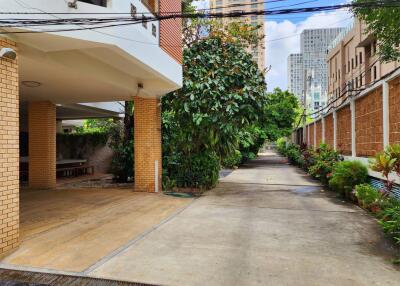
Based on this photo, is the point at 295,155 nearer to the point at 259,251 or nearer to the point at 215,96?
the point at 215,96

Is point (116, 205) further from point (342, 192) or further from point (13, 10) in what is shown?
point (342, 192)

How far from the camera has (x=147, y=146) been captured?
424 inches

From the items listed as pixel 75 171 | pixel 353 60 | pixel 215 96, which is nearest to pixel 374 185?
pixel 215 96

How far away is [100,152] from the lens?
18.6 m

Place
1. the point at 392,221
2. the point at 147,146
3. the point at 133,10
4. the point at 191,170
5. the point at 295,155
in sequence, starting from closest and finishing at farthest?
the point at 392,221 → the point at 133,10 → the point at 147,146 → the point at 191,170 → the point at 295,155

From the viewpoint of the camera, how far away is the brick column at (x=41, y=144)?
1178cm

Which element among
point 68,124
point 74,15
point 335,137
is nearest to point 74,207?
point 74,15

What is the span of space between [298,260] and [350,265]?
628 millimetres

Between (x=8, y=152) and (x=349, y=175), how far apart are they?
25.9ft

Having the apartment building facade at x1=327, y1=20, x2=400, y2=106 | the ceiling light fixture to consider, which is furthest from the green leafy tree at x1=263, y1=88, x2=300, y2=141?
the ceiling light fixture

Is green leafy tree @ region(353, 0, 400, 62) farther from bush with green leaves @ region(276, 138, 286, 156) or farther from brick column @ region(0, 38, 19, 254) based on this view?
bush with green leaves @ region(276, 138, 286, 156)

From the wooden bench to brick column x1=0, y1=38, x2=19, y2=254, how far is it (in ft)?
35.4

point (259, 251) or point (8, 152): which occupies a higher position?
point (8, 152)

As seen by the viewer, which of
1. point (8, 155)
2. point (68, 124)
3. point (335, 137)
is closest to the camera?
point (8, 155)
